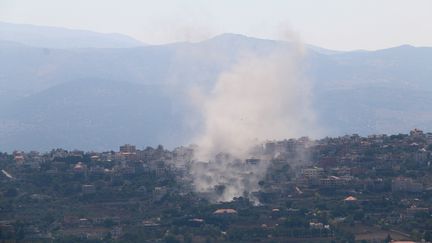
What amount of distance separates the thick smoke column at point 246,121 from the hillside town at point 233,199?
1.24m

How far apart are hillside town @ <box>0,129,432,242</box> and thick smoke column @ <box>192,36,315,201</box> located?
1239mm

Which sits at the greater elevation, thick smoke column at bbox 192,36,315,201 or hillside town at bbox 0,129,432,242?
thick smoke column at bbox 192,36,315,201

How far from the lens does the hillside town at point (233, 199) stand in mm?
67750

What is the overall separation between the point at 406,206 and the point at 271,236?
1050 cm

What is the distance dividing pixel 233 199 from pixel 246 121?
33.9 metres

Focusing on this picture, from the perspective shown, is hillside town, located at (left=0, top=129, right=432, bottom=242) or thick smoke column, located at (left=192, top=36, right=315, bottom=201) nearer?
hillside town, located at (left=0, top=129, right=432, bottom=242)

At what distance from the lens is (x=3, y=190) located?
3255 inches

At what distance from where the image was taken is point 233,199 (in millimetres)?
79625

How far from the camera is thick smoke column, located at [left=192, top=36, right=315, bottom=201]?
8906 centimetres

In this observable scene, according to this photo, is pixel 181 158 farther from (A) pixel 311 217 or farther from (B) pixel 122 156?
(A) pixel 311 217

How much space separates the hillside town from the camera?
6775cm

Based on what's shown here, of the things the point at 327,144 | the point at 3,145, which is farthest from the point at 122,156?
the point at 3,145

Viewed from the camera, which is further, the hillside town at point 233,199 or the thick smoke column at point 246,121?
the thick smoke column at point 246,121

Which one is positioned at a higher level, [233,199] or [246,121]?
[246,121]
